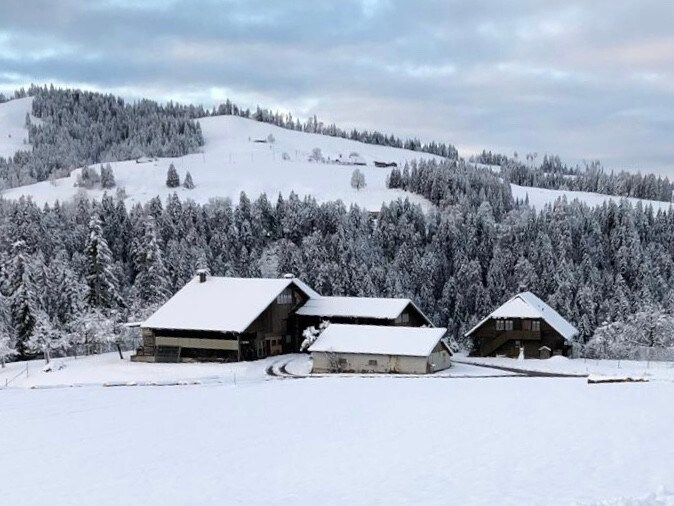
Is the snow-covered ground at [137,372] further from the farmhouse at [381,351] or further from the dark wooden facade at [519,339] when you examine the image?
the dark wooden facade at [519,339]

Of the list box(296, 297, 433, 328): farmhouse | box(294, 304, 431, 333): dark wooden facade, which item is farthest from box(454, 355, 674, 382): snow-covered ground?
box(296, 297, 433, 328): farmhouse

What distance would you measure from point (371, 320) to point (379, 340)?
36.2 ft

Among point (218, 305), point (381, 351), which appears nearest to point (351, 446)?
point (381, 351)

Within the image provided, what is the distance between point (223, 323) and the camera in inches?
2495

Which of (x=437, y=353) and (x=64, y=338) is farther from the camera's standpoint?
(x=64, y=338)

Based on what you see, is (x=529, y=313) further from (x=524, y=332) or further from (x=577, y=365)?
(x=577, y=365)

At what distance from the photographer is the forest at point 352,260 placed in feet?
246

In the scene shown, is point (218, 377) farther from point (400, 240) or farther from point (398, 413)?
point (400, 240)

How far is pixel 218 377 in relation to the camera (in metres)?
53.2

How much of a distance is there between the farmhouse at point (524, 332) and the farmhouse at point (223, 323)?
18783 millimetres

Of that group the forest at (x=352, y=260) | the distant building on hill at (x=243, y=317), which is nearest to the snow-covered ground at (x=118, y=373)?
the distant building on hill at (x=243, y=317)

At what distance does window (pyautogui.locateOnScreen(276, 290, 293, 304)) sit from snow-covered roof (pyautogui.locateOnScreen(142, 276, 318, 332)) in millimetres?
918

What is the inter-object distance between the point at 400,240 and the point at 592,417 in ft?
335

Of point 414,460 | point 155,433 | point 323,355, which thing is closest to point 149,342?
point 323,355
